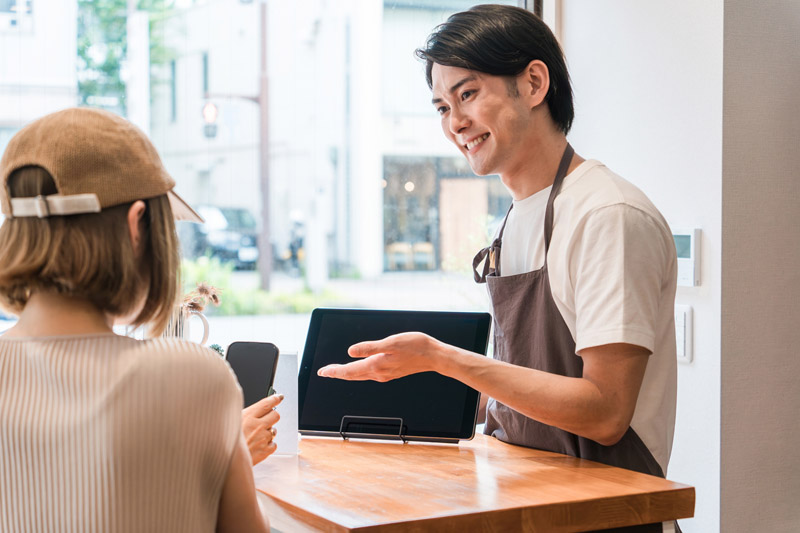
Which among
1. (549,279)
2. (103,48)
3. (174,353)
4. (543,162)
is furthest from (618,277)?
(103,48)

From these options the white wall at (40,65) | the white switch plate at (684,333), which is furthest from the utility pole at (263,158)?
the white switch plate at (684,333)

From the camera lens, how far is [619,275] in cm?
143

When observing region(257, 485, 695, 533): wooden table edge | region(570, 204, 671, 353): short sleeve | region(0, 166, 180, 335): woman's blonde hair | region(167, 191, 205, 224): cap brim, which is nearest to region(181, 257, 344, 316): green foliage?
region(167, 191, 205, 224): cap brim

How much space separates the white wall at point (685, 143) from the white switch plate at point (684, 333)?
2 centimetres

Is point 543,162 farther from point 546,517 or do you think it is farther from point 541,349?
point 546,517

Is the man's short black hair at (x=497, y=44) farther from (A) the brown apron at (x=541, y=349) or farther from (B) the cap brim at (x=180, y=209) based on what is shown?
(B) the cap brim at (x=180, y=209)

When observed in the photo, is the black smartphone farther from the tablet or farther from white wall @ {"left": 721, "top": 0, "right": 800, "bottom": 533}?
white wall @ {"left": 721, "top": 0, "right": 800, "bottom": 533}

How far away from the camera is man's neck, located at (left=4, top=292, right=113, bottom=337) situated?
92cm

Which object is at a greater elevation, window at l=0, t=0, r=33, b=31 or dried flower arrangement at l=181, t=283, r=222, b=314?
window at l=0, t=0, r=33, b=31

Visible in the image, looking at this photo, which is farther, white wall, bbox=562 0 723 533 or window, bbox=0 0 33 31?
window, bbox=0 0 33 31

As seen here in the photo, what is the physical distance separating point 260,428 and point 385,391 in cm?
36

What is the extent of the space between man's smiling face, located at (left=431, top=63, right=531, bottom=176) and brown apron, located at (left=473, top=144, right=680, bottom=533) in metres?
0.11

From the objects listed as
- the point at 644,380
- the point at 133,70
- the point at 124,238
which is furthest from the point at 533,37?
the point at 133,70

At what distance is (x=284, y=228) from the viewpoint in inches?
110
